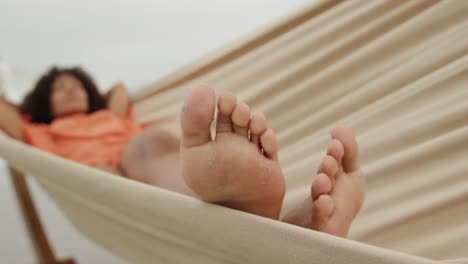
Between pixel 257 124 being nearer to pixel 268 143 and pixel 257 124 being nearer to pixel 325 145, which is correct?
pixel 268 143

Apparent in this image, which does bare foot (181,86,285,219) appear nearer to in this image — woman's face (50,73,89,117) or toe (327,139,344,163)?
toe (327,139,344,163)

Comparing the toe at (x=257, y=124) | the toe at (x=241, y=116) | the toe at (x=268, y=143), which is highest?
A: the toe at (x=241, y=116)

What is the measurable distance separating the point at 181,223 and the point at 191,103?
14 cm

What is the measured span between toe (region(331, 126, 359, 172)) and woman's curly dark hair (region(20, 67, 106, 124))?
944mm

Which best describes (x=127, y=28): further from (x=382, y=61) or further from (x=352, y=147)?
(x=352, y=147)

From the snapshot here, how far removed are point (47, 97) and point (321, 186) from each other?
3.31 feet

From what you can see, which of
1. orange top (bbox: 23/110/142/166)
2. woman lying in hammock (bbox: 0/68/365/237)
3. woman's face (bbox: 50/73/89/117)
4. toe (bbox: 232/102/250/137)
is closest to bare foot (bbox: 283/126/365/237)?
woman lying in hammock (bbox: 0/68/365/237)

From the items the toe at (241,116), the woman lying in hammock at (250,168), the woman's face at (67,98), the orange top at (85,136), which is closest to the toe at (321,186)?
the woman lying in hammock at (250,168)

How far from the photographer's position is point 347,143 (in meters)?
0.60

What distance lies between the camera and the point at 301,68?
41.4 inches

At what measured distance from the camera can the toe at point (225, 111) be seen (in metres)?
0.52

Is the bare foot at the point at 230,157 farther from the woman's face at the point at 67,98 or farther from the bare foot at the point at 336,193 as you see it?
the woman's face at the point at 67,98

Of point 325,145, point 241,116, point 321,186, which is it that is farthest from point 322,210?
point 325,145

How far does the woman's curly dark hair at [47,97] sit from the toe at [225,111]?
2.97ft
